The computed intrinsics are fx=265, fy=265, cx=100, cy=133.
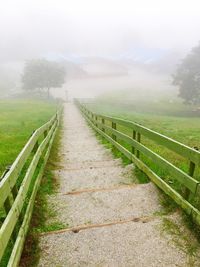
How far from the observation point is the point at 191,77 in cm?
4691

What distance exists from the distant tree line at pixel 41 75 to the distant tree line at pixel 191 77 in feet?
146

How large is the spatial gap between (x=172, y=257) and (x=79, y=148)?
316 inches

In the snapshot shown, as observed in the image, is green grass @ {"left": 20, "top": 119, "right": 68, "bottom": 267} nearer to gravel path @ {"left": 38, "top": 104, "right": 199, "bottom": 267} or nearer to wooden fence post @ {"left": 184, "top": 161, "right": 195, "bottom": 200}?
gravel path @ {"left": 38, "top": 104, "right": 199, "bottom": 267}

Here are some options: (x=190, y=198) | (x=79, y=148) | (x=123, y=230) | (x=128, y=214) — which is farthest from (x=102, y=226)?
(x=79, y=148)

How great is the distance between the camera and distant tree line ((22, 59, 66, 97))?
266 feet

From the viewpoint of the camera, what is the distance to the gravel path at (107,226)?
375 cm

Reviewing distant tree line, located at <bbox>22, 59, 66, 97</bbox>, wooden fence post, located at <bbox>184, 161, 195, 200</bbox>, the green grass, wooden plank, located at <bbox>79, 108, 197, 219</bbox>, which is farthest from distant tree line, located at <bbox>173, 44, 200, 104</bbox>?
wooden fence post, located at <bbox>184, 161, 195, 200</bbox>

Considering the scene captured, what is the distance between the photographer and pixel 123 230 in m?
4.38

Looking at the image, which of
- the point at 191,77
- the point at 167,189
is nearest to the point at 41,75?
the point at 191,77

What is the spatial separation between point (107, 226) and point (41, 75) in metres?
80.9

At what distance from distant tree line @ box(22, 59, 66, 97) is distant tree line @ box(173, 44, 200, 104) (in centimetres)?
4457

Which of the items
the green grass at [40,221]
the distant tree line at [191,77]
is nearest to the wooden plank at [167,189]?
the green grass at [40,221]

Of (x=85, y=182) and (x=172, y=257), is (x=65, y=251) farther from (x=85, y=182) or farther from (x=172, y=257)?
(x=85, y=182)

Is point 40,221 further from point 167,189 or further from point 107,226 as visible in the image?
point 167,189
